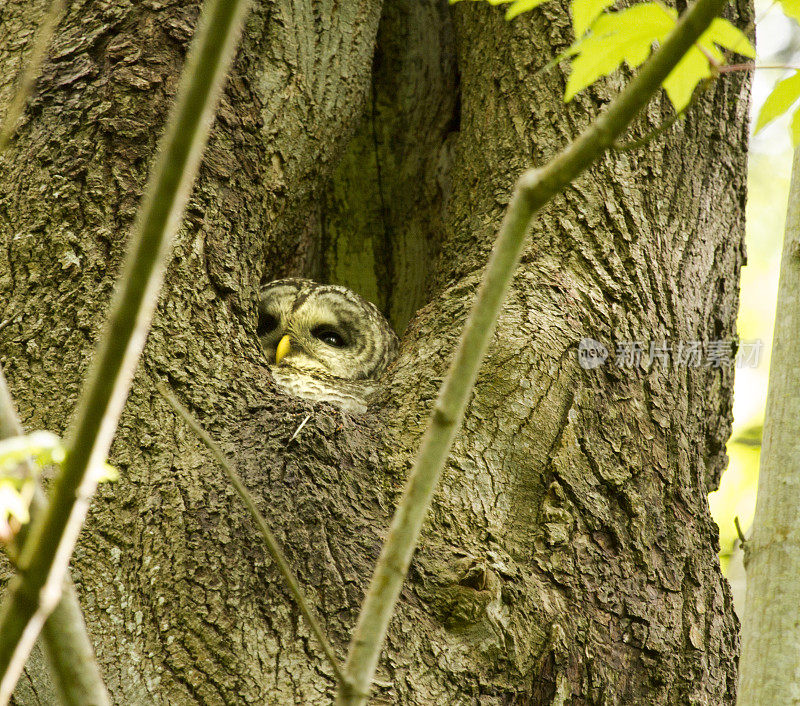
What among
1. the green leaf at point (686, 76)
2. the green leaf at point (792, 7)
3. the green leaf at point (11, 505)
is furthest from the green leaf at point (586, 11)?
the green leaf at point (11, 505)

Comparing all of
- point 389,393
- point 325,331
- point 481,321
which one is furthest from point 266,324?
point 481,321

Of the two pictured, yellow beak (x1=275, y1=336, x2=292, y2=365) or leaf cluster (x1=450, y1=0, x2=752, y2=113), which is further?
yellow beak (x1=275, y1=336, x2=292, y2=365)

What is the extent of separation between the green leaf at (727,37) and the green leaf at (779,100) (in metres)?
0.07

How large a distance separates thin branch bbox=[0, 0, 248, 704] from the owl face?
8.41 feet

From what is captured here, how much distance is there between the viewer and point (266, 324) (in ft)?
11.7

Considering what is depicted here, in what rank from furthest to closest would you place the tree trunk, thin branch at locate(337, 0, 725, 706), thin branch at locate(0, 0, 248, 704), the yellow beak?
the yellow beak
the tree trunk
thin branch at locate(337, 0, 725, 706)
thin branch at locate(0, 0, 248, 704)

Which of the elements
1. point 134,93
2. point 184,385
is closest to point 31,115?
point 134,93

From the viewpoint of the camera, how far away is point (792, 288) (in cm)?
178

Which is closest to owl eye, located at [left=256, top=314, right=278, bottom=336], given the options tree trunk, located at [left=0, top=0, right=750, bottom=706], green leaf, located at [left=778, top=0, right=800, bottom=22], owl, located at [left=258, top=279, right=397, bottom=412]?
owl, located at [left=258, top=279, right=397, bottom=412]

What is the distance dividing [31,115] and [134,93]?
26 centimetres

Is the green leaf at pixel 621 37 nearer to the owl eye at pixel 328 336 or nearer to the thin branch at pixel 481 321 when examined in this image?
the thin branch at pixel 481 321

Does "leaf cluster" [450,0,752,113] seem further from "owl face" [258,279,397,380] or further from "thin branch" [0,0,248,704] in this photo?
"owl face" [258,279,397,380]

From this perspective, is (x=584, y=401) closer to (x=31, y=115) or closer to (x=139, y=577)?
(x=139, y=577)

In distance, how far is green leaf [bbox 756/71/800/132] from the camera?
1.33 metres
